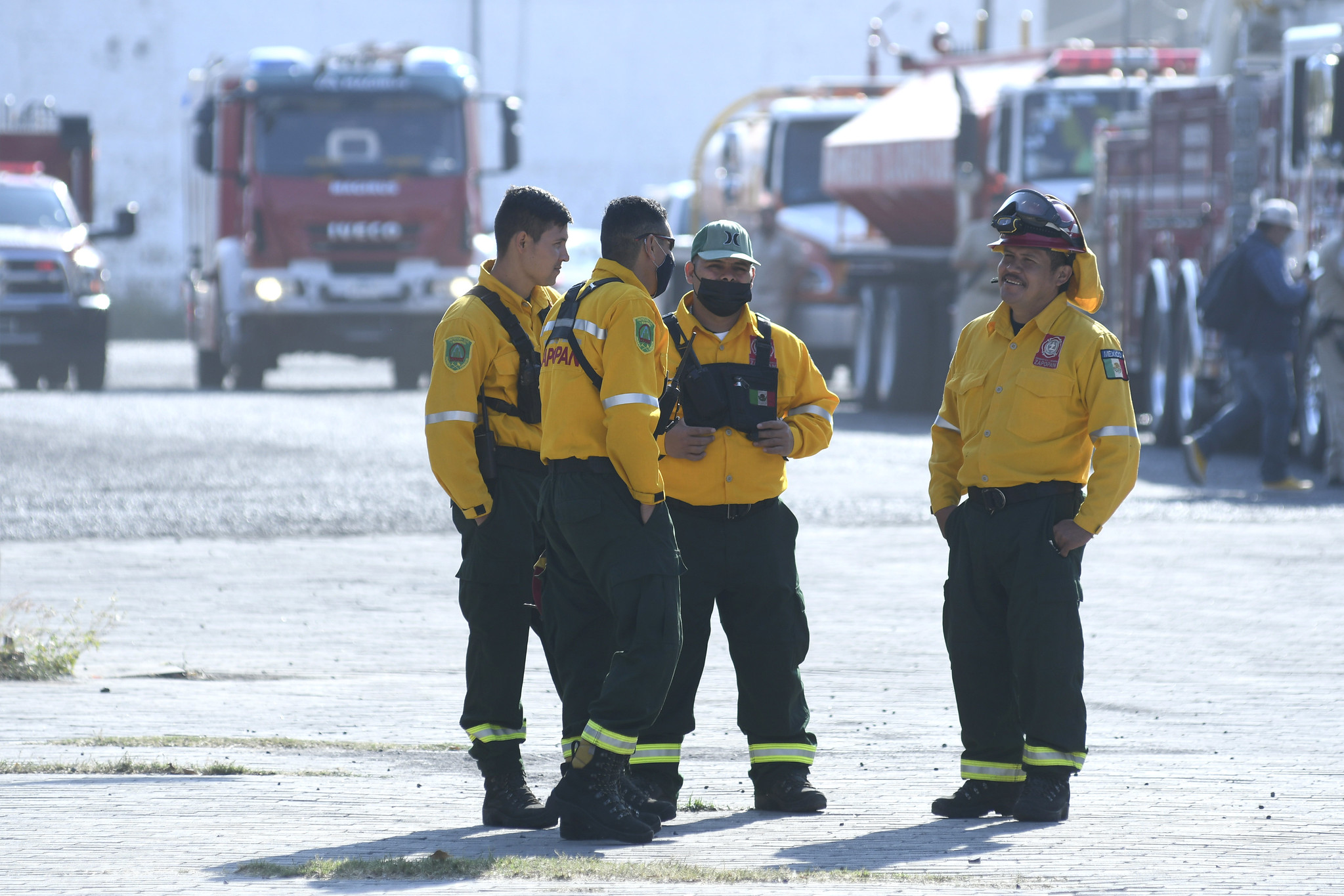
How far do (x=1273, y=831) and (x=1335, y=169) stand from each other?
33.7 feet

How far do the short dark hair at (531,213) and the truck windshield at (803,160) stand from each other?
19.4 m

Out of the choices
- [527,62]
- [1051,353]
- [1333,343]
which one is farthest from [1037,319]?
[527,62]

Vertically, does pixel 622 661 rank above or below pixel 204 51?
below

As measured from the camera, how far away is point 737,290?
231 inches

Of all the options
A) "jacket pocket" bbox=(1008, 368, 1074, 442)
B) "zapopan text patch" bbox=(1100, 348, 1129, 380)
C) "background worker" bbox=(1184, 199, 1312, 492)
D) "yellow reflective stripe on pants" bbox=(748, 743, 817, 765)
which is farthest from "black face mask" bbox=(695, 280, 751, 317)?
"background worker" bbox=(1184, 199, 1312, 492)

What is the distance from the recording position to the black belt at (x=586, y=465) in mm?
5516

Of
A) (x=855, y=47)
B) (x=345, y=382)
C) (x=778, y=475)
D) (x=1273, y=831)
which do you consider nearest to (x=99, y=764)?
(x=778, y=475)

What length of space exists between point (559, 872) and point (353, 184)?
1936 cm

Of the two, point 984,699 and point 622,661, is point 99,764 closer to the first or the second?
point 622,661

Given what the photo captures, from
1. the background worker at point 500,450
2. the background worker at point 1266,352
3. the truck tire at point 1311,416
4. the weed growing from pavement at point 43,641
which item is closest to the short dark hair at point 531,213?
the background worker at point 500,450

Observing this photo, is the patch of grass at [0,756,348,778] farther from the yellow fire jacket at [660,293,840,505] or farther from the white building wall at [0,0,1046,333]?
the white building wall at [0,0,1046,333]

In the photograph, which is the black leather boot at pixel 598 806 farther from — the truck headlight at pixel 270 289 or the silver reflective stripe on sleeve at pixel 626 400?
the truck headlight at pixel 270 289

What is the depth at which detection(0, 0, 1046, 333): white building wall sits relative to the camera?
1914 inches

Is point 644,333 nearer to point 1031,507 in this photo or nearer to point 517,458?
point 517,458
